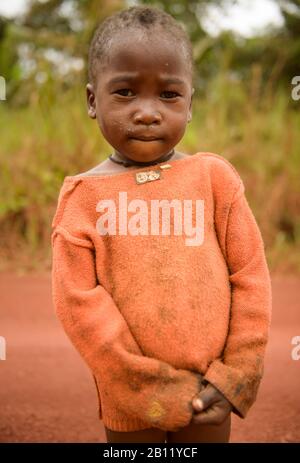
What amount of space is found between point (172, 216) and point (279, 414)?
3.86 feet

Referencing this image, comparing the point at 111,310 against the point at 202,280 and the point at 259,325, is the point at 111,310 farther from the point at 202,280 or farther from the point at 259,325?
the point at 259,325

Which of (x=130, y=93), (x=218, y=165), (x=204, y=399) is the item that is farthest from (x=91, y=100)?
(x=204, y=399)

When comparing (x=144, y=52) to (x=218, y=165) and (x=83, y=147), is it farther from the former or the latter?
(x=83, y=147)

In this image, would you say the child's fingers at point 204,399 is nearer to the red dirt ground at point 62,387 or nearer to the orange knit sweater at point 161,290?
the orange knit sweater at point 161,290

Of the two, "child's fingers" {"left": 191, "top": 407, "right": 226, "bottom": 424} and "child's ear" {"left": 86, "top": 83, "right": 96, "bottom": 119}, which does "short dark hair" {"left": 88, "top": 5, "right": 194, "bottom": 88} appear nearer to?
"child's ear" {"left": 86, "top": 83, "right": 96, "bottom": 119}

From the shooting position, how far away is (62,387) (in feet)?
7.78

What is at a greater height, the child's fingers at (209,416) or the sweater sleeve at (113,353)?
the sweater sleeve at (113,353)

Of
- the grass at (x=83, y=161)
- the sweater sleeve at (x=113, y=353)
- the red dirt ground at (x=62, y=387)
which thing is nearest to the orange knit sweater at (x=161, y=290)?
the sweater sleeve at (x=113, y=353)

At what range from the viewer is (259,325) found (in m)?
1.36

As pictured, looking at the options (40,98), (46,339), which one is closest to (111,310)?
(46,339)

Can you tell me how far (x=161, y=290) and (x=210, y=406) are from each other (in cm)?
29

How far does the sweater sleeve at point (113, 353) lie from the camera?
1.28m

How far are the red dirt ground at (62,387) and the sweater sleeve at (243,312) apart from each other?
799mm
